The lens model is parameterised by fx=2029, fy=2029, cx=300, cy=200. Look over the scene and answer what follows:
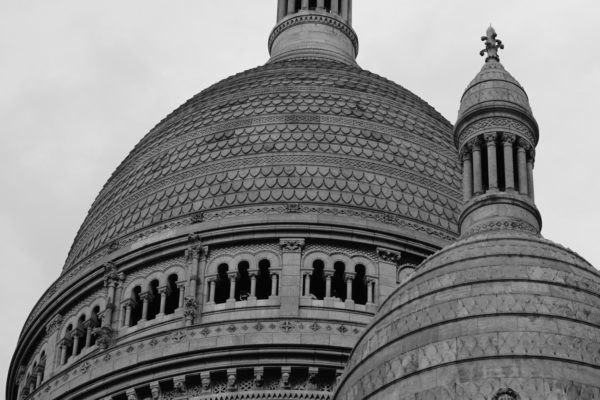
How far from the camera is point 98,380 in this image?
4034 centimetres

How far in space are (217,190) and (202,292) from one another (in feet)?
10.6

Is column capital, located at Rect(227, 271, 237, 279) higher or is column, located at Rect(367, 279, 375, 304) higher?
column capital, located at Rect(227, 271, 237, 279)

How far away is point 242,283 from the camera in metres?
41.5

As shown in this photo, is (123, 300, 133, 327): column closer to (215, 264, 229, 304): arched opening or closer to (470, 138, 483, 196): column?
(215, 264, 229, 304): arched opening

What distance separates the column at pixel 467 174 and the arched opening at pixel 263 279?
9419 millimetres

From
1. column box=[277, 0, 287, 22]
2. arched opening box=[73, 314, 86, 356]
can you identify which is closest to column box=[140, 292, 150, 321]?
arched opening box=[73, 314, 86, 356]

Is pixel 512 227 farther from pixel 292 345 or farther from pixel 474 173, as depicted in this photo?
pixel 292 345

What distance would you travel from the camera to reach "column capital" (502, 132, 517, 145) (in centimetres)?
3256

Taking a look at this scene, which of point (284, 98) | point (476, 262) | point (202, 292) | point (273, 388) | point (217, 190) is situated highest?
point (284, 98)

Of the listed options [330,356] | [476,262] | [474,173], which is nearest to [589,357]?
[476,262]

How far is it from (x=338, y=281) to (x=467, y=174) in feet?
31.9

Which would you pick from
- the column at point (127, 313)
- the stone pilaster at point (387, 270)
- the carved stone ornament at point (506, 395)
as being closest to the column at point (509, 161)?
the carved stone ornament at point (506, 395)

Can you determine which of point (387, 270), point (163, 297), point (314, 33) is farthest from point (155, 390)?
point (314, 33)

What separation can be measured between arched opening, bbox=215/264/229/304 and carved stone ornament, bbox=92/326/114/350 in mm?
2329
